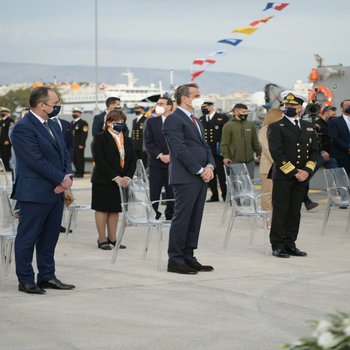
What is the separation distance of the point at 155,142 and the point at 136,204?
3858 mm

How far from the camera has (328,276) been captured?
8.70 meters

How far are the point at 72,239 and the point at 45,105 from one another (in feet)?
13.3

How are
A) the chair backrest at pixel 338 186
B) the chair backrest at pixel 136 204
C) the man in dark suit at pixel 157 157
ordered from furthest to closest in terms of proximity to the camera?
the man in dark suit at pixel 157 157
the chair backrest at pixel 338 186
the chair backrest at pixel 136 204

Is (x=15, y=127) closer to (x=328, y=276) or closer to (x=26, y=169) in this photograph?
(x=26, y=169)

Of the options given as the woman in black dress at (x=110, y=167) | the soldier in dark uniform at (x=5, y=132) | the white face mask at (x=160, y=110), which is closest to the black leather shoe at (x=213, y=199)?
the white face mask at (x=160, y=110)

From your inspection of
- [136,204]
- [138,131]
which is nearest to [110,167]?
[136,204]

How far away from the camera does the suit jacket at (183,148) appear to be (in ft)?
28.7

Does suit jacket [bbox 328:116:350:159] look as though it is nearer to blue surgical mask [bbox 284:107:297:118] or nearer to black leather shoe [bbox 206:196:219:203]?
black leather shoe [bbox 206:196:219:203]

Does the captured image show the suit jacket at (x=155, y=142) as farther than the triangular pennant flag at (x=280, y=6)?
No

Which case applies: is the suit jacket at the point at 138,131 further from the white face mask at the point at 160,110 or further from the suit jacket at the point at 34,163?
the suit jacket at the point at 34,163

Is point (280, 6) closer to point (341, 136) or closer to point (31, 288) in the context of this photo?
point (341, 136)

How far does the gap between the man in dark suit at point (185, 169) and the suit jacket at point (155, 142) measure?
4.27 m

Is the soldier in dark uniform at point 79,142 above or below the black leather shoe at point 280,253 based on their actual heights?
above

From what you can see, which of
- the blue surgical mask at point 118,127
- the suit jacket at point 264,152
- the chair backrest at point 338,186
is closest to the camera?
the blue surgical mask at point 118,127
